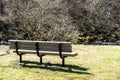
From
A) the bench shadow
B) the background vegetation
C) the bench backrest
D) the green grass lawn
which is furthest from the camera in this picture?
the background vegetation

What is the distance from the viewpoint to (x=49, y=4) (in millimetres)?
23156

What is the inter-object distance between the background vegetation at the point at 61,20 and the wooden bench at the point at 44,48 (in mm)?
Result: 10637

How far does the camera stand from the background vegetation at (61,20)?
22156mm

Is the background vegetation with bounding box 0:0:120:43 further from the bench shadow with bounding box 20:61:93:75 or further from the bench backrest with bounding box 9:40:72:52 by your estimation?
the bench shadow with bounding box 20:61:93:75

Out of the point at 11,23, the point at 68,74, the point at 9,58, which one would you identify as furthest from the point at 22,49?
the point at 11,23

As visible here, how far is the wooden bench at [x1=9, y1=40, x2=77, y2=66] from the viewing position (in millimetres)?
9805

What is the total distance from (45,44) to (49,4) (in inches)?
523

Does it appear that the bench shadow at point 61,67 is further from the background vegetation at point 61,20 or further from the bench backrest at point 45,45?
the background vegetation at point 61,20

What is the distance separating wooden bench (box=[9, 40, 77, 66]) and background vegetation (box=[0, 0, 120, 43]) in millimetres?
10637

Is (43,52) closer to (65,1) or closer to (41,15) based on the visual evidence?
(41,15)

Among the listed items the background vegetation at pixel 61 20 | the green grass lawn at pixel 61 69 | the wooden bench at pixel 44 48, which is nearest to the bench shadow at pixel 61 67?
the green grass lawn at pixel 61 69

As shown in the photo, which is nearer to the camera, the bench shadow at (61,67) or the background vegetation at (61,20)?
the bench shadow at (61,67)

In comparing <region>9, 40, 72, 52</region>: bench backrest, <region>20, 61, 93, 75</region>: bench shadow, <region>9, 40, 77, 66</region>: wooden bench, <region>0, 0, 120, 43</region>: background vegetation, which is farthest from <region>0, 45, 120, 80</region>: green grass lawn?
<region>0, 0, 120, 43</region>: background vegetation

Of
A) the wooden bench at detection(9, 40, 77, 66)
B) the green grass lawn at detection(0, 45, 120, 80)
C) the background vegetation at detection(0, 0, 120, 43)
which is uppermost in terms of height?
the background vegetation at detection(0, 0, 120, 43)
